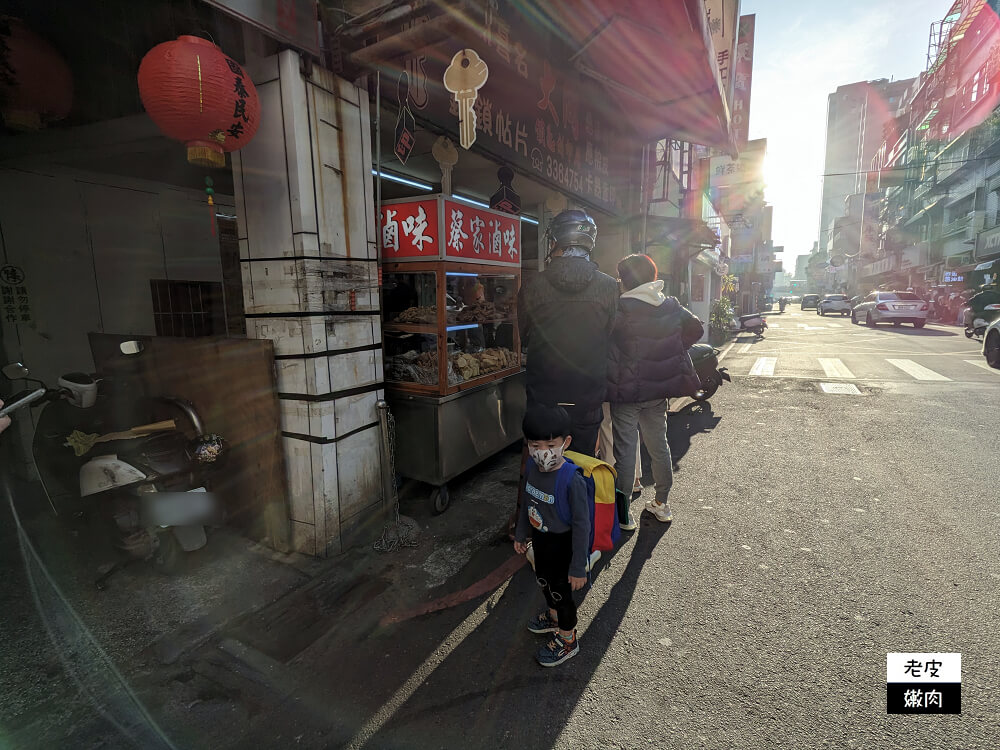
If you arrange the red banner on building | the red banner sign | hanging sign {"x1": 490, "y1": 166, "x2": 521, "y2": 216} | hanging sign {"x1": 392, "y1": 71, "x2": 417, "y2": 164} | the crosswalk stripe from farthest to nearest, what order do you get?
the red banner on building
the crosswalk stripe
hanging sign {"x1": 490, "y1": 166, "x2": 521, "y2": 216}
the red banner sign
hanging sign {"x1": 392, "y1": 71, "x2": 417, "y2": 164}

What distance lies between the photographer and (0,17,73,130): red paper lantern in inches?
142

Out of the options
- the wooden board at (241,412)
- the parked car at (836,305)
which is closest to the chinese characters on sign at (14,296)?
the wooden board at (241,412)

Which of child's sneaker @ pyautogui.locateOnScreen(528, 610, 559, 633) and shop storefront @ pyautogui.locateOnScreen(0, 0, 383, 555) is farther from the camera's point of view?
shop storefront @ pyautogui.locateOnScreen(0, 0, 383, 555)

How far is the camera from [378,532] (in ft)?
13.3

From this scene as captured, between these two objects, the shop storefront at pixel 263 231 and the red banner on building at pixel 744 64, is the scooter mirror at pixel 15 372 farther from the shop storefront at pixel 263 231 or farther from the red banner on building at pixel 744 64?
the red banner on building at pixel 744 64

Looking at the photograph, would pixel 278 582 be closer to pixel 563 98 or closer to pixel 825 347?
pixel 563 98

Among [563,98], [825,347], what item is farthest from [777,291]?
[563,98]

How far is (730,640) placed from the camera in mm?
2719

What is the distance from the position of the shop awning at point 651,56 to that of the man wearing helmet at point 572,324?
9.91ft

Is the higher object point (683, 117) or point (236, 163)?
point (683, 117)

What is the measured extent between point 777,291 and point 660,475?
198 m

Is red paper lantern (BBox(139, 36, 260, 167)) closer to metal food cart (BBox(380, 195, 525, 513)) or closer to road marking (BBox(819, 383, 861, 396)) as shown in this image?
metal food cart (BBox(380, 195, 525, 513))

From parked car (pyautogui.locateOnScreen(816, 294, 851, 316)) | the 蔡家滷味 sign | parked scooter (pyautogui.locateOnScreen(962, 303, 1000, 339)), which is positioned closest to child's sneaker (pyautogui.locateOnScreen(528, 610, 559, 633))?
the 蔡家滷味 sign

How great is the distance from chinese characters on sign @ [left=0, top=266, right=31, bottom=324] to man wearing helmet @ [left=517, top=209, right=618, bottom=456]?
5.41 m
